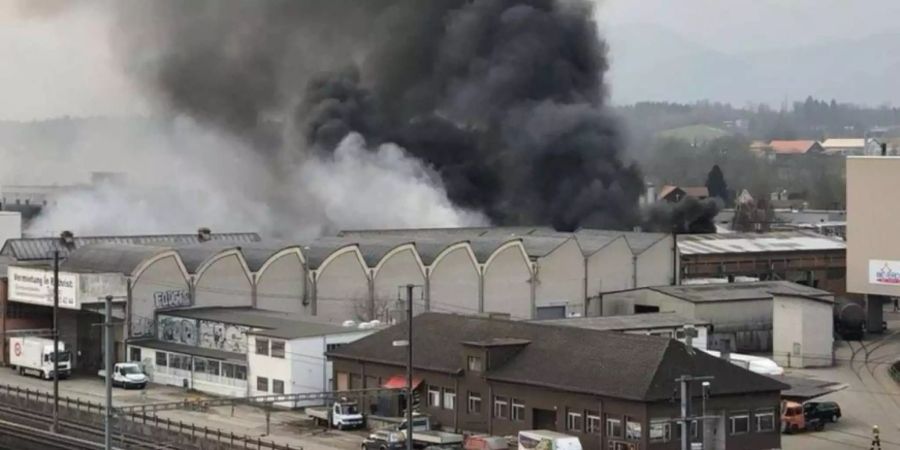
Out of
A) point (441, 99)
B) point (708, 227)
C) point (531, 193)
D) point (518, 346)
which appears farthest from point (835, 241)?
point (518, 346)

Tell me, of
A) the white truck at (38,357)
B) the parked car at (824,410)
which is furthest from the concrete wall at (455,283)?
the parked car at (824,410)

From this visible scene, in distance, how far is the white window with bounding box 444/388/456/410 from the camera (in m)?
29.9

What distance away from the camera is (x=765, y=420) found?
27.6 meters

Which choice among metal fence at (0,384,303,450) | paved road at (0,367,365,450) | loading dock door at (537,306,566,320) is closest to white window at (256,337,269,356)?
paved road at (0,367,365,450)

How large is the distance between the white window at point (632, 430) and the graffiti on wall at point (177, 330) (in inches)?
570

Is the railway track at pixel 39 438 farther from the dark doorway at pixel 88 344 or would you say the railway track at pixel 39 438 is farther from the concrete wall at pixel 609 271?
the concrete wall at pixel 609 271

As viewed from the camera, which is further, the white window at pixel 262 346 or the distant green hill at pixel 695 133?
the distant green hill at pixel 695 133

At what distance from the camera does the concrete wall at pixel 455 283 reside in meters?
43.2

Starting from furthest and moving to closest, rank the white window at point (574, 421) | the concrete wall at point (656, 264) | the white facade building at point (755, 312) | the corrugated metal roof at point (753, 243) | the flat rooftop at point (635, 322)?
the corrugated metal roof at point (753, 243) → the concrete wall at point (656, 264) → the white facade building at point (755, 312) → the flat rooftop at point (635, 322) → the white window at point (574, 421)

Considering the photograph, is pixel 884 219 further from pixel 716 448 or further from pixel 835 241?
pixel 716 448

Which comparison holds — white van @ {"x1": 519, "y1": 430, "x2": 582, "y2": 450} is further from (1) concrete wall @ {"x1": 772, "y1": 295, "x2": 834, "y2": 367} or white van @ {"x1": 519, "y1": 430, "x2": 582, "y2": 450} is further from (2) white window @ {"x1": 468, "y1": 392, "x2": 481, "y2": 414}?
(1) concrete wall @ {"x1": 772, "y1": 295, "x2": 834, "y2": 367}

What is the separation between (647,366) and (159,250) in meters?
16.7

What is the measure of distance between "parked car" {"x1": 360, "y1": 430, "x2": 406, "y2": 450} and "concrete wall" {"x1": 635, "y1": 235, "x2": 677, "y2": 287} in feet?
70.1

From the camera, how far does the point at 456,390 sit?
2981 cm
